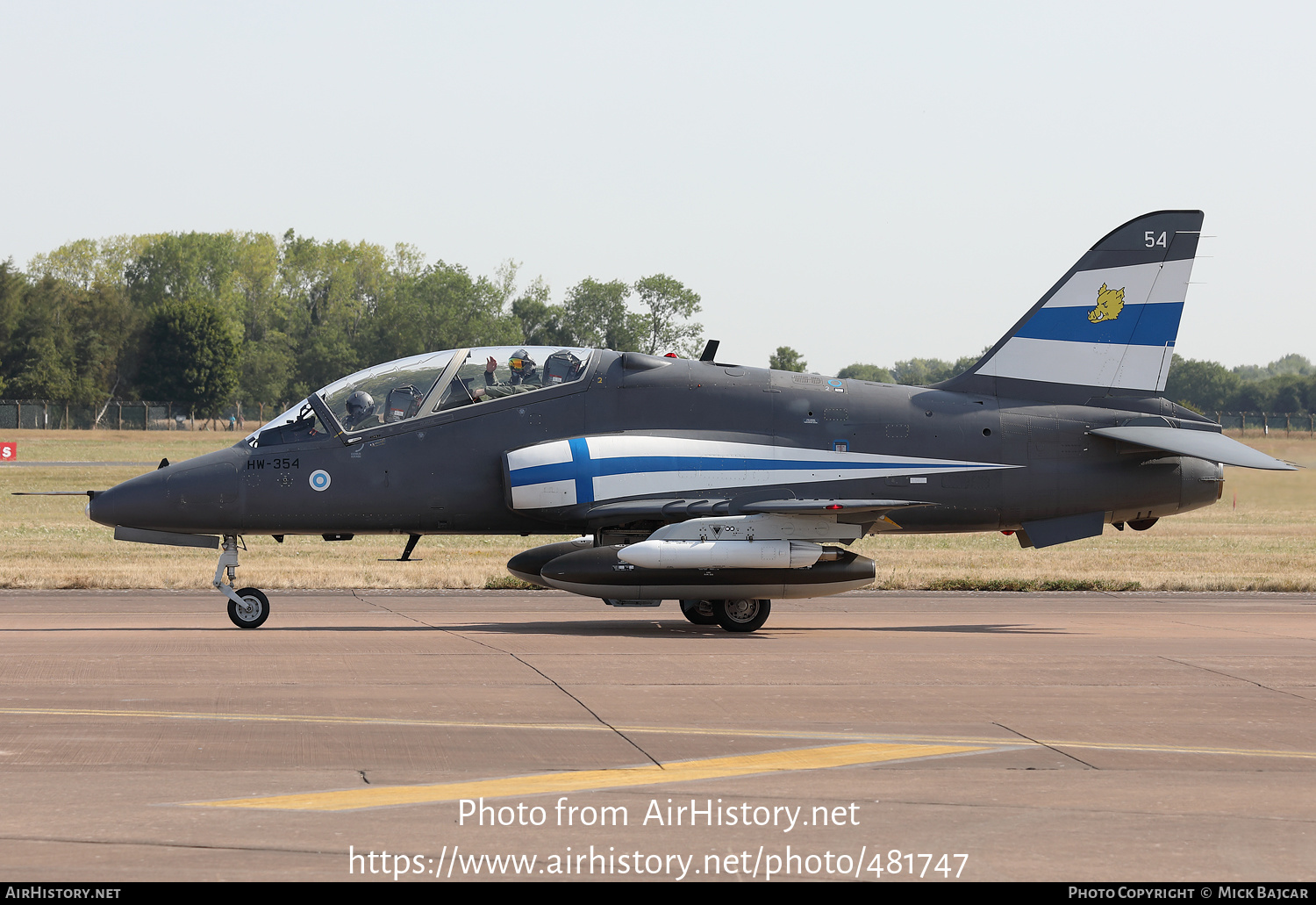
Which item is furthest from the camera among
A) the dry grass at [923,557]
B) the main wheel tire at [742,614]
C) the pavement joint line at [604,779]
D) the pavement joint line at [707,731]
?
the dry grass at [923,557]

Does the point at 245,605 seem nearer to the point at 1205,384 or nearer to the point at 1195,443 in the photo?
the point at 1195,443

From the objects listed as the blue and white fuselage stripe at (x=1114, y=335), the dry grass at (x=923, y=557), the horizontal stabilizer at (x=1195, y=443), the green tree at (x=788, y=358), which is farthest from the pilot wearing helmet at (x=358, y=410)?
the green tree at (x=788, y=358)

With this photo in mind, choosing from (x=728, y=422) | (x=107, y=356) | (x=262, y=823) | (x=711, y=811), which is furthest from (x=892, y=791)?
(x=107, y=356)

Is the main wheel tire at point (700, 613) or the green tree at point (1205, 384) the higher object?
the green tree at point (1205, 384)

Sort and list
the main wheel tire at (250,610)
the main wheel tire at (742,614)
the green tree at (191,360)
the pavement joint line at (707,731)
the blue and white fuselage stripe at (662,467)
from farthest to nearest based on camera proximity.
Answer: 1. the green tree at (191,360)
2. the main wheel tire at (742,614)
3. the blue and white fuselage stripe at (662,467)
4. the main wheel tire at (250,610)
5. the pavement joint line at (707,731)

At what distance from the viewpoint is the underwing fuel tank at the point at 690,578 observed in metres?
14.9

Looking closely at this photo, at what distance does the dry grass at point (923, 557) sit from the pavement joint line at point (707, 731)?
439 inches

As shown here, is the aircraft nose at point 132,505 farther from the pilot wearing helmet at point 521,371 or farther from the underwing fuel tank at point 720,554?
the underwing fuel tank at point 720,554

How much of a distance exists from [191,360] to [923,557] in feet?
315

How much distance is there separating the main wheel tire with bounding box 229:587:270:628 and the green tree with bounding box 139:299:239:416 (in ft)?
338

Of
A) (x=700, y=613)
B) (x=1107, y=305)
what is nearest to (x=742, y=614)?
(x=700, y=613)

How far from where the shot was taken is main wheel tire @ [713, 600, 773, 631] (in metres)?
15.8

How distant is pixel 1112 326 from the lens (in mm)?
17297

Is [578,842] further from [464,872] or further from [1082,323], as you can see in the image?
[1082,323]
